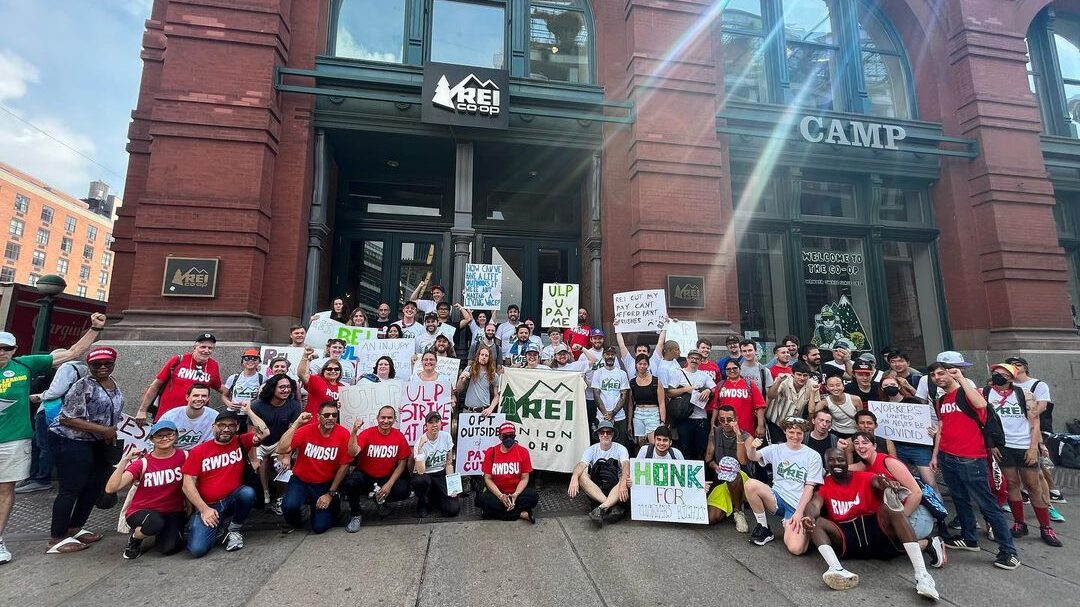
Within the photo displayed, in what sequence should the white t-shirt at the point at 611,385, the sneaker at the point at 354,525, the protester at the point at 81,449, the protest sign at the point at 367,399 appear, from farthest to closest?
the white t-shirt at the point at 611,385, the protest sign at the point at 367,399, the sneaker at the point at 354,525, the protester at the point at 81,449

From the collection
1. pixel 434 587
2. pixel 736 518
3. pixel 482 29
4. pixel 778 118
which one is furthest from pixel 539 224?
pixel 434 587

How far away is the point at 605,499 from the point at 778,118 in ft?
35.1

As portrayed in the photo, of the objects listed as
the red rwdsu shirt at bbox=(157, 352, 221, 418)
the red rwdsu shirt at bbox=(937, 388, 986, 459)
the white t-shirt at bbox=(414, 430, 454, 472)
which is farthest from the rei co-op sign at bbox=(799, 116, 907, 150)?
the red rwdsu shirt at bbox=(157, 352, 221, 418)

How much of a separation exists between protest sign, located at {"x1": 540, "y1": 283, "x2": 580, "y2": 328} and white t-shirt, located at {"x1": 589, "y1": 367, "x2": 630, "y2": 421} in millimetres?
2058

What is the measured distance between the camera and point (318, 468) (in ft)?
16.9

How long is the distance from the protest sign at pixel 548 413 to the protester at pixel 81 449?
4645 millimetres

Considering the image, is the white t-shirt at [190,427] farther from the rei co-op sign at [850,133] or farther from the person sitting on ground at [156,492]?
the rei co-op sign at [850,133]

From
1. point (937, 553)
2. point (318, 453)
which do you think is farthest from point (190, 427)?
point (937, 553)

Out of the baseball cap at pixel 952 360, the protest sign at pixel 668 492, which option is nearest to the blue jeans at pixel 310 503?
the protest sign at pixel 668 492

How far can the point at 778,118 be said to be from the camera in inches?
447

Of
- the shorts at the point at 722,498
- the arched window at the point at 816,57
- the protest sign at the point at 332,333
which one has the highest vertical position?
the arched window at the point at 816,57

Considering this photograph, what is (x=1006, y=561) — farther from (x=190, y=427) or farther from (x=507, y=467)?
(x=190, y=427)

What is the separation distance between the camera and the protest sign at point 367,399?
6.35 m

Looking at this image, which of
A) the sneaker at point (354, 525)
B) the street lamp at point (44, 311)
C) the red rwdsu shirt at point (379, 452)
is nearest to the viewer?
the sneaker at point (354, 525)
